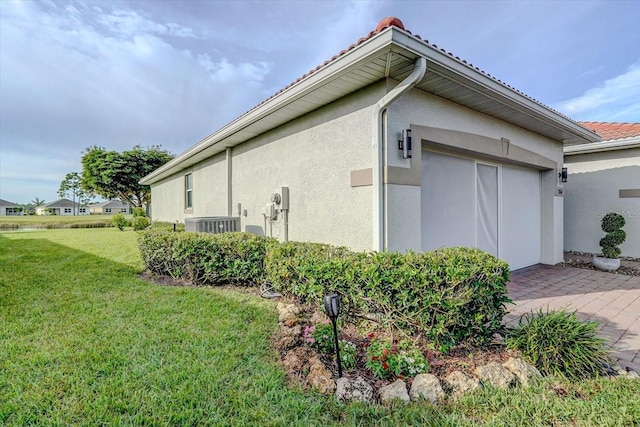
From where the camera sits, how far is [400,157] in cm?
448

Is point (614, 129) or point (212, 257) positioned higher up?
point (614, 129)

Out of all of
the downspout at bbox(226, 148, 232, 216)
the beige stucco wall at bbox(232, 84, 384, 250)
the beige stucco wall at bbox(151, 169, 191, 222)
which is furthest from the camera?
the beige stucco wall at bbox(151, 169, 191, 222)

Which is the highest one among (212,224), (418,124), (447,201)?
(418,124)

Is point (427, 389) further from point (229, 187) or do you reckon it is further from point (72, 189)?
point (72, 189)

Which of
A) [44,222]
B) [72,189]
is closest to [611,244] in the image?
[44,222]

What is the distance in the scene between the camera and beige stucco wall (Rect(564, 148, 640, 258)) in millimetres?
8281

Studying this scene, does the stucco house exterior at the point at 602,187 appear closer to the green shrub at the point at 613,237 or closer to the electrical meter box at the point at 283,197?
the green shrub at the point at 613,237

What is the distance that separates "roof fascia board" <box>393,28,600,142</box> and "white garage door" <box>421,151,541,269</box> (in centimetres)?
125

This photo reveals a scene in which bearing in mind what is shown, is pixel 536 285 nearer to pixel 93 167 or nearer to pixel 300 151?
pixel 300 151

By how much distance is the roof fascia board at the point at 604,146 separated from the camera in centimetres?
781

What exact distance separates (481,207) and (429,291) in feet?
13.8

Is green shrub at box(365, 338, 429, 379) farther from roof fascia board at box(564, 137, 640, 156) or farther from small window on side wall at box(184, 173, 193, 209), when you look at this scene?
small window on side wall at box(184, 173, 193, 209)

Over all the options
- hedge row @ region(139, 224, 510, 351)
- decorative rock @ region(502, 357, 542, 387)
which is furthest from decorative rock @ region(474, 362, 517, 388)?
hedge row @ region(139, 224, 510, 351)

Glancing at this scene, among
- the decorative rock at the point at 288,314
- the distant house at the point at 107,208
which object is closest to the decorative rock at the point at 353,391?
the decorative rock at the point at 288,314
